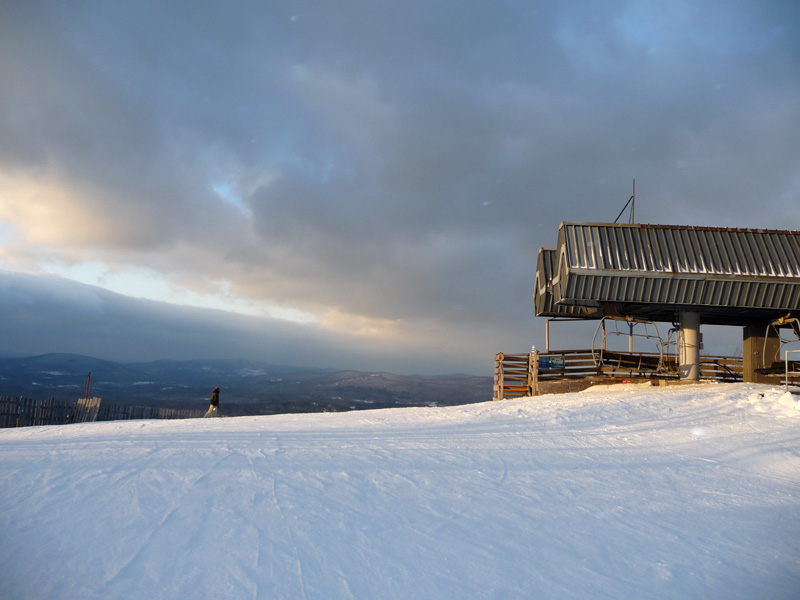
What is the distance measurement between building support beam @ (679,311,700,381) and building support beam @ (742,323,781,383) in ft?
8.71

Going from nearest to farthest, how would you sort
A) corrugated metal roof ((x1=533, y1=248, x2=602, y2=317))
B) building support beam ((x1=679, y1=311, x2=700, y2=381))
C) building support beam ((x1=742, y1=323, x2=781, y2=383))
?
building support beam ((x1=679, y1=311, x2=700, y2=381)) → building support beam ((x1=742, y1=323, x2=781, y2=383)) → corrugated metal roof ((x1=533, y1=248, x2=602, y2=317))

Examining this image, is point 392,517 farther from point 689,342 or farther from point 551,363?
point 689,342

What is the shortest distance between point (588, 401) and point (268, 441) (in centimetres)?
1033

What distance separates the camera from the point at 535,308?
25922mm

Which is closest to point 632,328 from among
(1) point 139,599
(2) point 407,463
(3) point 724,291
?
(3) point 724,291

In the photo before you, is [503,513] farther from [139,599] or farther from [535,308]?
[535,308]

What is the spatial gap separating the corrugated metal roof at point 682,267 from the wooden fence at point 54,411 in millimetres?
20573

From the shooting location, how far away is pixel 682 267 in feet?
59.3

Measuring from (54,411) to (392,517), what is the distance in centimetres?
2123

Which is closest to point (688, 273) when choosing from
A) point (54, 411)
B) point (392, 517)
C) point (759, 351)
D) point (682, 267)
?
point (682, 267)

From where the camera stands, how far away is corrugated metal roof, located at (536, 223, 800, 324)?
17.8 m

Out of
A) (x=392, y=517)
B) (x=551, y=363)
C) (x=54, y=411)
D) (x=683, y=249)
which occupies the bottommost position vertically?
(x=54, y=411)

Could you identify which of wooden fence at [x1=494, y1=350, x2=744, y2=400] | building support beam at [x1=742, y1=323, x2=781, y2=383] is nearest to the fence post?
wooden fence at [x1=494, y1=350, x2=744, y2=400]

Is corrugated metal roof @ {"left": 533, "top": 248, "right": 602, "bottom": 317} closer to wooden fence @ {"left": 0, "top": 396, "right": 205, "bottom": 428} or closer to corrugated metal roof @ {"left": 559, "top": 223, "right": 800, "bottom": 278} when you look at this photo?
corrugated metal roof @ {"left": 559, "top": 223, "right": 800, "bottom": 278}
